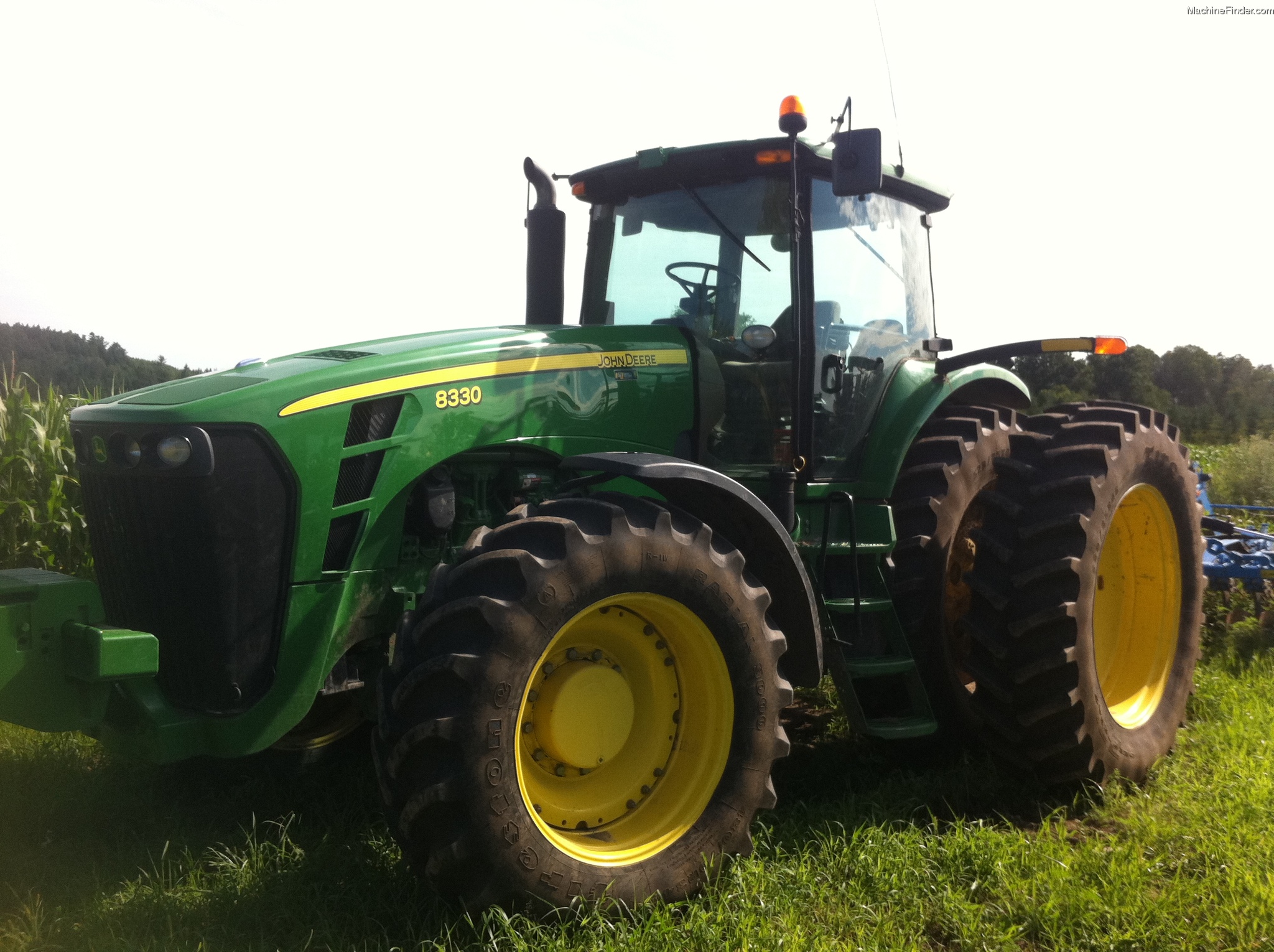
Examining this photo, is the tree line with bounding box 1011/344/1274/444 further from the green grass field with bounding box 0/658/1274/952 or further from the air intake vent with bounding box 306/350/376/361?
the air intake vent with bounding box 306/350/376/361

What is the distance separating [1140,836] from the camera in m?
3.85

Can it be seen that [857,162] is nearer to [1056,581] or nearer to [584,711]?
[1056,581]

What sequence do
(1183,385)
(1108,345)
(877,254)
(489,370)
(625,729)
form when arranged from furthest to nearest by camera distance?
(1183,385)
(877,254)
(1108,345)
(489,370)
(625,729)

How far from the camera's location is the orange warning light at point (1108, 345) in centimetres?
452

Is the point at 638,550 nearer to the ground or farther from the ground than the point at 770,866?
farther from the ground

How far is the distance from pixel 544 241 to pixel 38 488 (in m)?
4.06

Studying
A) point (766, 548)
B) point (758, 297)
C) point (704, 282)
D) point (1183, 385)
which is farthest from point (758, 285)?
point (1183, 385)

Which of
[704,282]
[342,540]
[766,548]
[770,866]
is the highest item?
[704,282]

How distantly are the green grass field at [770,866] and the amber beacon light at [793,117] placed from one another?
8.19 ft

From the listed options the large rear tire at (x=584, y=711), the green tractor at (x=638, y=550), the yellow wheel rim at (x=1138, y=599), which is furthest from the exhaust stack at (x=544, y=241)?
the yellow wheel rim at (x=1138, y=599)

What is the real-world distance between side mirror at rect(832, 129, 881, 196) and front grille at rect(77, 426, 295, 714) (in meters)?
2.12

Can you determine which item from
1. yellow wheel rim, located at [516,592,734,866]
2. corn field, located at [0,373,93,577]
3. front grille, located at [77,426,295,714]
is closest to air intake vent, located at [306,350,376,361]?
front grille, located at [77,426,295,714]

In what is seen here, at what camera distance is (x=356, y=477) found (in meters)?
3.40

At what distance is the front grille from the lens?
3197 millimetres
